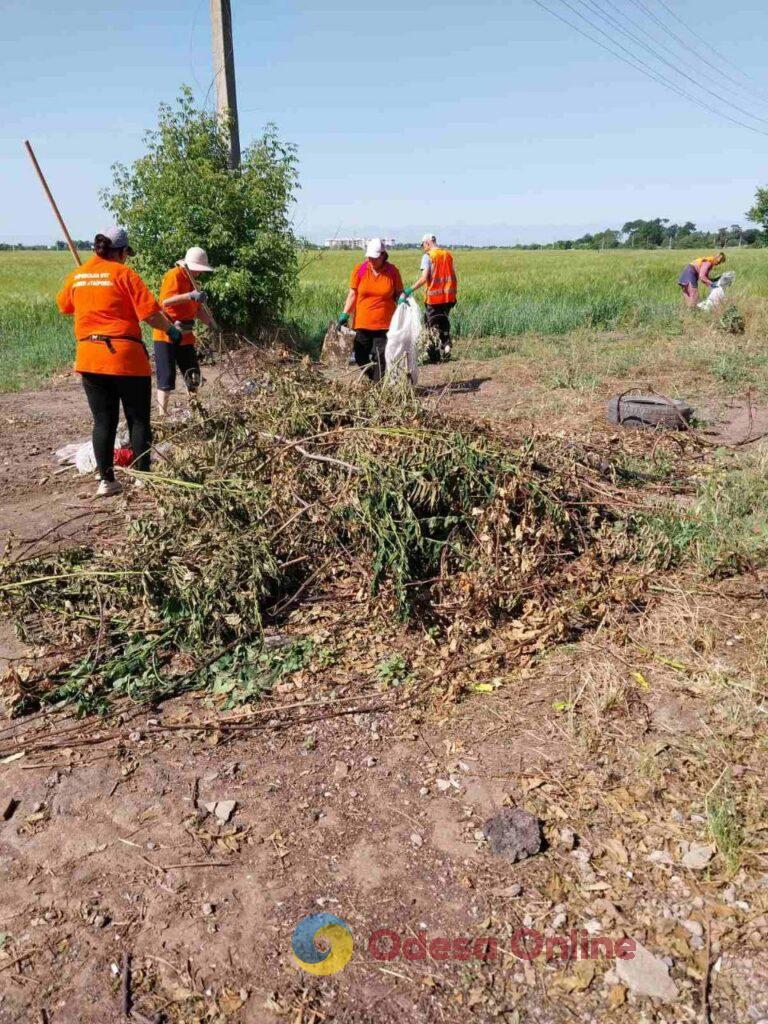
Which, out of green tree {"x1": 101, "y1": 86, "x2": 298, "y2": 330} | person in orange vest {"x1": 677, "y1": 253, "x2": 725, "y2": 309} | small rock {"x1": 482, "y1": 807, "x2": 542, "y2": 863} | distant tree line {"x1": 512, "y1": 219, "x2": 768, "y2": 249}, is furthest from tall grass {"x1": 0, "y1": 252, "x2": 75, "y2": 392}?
distant tree line {"x1": 512, "y1": 219, "x2": 768, "y2": 249}

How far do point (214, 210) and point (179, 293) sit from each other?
12.5 ft

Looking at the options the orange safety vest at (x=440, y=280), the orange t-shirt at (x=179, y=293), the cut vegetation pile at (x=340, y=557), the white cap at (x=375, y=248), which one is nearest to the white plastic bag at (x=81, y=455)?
the orange t-shirt at (x=179, y=293)

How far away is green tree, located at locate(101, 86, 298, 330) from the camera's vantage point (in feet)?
30.9

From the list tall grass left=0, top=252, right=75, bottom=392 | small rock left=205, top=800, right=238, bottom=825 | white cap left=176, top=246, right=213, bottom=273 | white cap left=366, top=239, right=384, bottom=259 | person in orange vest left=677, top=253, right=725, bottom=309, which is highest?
white cap left=366, top=239, right=384, bottom=259

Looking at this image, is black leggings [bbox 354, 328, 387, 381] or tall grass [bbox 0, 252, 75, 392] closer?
black leggings [bbox 354, 328, 387, 381]

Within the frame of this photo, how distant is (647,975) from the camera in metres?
1.95

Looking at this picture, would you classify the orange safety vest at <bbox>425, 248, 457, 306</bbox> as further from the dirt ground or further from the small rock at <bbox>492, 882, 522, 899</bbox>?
the small rock at <bbox>492, 882, 522, 899</bbox>

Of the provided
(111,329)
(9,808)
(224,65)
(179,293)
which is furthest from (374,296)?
(9,808)

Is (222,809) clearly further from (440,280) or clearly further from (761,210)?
(761,210)

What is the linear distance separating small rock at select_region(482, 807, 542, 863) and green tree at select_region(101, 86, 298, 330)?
824 cm

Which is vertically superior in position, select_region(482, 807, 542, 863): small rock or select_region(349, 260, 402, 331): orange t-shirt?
select_region(349, 260, 402, 331): orange t-shirt

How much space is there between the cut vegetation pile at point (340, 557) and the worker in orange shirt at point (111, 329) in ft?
3.46

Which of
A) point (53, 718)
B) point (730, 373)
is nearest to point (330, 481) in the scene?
point (53, 718)

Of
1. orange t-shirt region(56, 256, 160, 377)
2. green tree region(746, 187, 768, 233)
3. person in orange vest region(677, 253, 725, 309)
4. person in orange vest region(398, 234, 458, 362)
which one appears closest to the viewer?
orange t-shirt region(56, 256, 160, 377)
